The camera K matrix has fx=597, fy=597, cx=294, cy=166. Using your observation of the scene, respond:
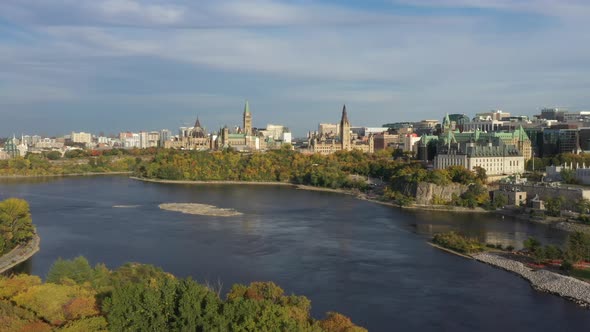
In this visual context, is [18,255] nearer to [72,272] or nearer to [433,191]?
[72,272]

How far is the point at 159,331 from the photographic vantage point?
27.2 ft

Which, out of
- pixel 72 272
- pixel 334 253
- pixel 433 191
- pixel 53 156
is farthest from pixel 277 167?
pixel 72 272

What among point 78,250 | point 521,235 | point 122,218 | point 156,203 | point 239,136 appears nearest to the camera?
point 78,250

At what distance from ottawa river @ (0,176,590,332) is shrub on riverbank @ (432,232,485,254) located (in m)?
0.58

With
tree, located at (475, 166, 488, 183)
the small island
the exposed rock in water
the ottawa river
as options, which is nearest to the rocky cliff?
tree, located at (475, 166, 488, 183)

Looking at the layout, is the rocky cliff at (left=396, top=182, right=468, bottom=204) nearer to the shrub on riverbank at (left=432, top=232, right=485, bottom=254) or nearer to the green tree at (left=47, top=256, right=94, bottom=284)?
the shrub on riverbank at (left=432, top=232, right=485, bottom=254)

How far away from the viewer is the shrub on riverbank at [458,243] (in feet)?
54.0

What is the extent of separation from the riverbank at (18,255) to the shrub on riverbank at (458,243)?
11399 mm

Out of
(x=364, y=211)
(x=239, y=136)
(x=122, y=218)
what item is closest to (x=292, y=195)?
(x=364, y=211)

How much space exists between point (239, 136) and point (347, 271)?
4657 cm

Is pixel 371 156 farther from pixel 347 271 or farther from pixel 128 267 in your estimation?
pixel 128 267

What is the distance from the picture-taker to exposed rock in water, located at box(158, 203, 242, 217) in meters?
23.9

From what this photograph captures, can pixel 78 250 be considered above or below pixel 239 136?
below

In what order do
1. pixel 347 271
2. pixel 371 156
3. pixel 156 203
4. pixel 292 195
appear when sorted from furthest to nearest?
pixel 371 156 < pixel 292 195 < pixel 156 203 < pixel 347 271
